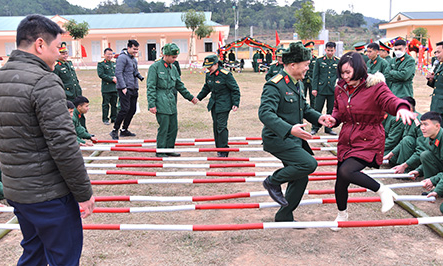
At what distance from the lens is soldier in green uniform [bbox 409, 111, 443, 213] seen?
4562 mm

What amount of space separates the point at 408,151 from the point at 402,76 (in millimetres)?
2034

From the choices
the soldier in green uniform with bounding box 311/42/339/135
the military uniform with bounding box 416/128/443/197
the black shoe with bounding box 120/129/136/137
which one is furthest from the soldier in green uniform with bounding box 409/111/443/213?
the black shoe with bounding box 120/129/136/137

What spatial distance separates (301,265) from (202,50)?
126 feet

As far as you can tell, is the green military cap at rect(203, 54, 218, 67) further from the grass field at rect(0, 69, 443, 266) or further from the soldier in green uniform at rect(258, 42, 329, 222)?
the soldier in green uniform at rect(258, 42, 329, 222)

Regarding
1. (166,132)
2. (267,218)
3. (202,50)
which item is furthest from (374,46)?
(202,50)

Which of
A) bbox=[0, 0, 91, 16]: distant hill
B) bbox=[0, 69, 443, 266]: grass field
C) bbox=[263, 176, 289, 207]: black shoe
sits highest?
bbox=[0, 0, 91, 16]: distant hill

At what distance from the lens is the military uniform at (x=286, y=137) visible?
3.53m

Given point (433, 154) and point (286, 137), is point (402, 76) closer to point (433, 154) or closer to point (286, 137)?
point (433, 154)

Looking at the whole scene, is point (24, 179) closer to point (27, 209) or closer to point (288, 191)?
point (27, 209)

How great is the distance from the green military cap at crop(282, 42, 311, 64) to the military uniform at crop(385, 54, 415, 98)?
162 inches

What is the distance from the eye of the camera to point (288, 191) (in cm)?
377

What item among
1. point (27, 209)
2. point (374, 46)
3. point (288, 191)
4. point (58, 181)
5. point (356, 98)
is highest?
point (374, 46)

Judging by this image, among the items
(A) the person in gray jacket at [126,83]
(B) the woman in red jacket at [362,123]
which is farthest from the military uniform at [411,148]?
(A) the person in gray jacket at [126,83]

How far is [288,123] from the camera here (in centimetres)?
370
